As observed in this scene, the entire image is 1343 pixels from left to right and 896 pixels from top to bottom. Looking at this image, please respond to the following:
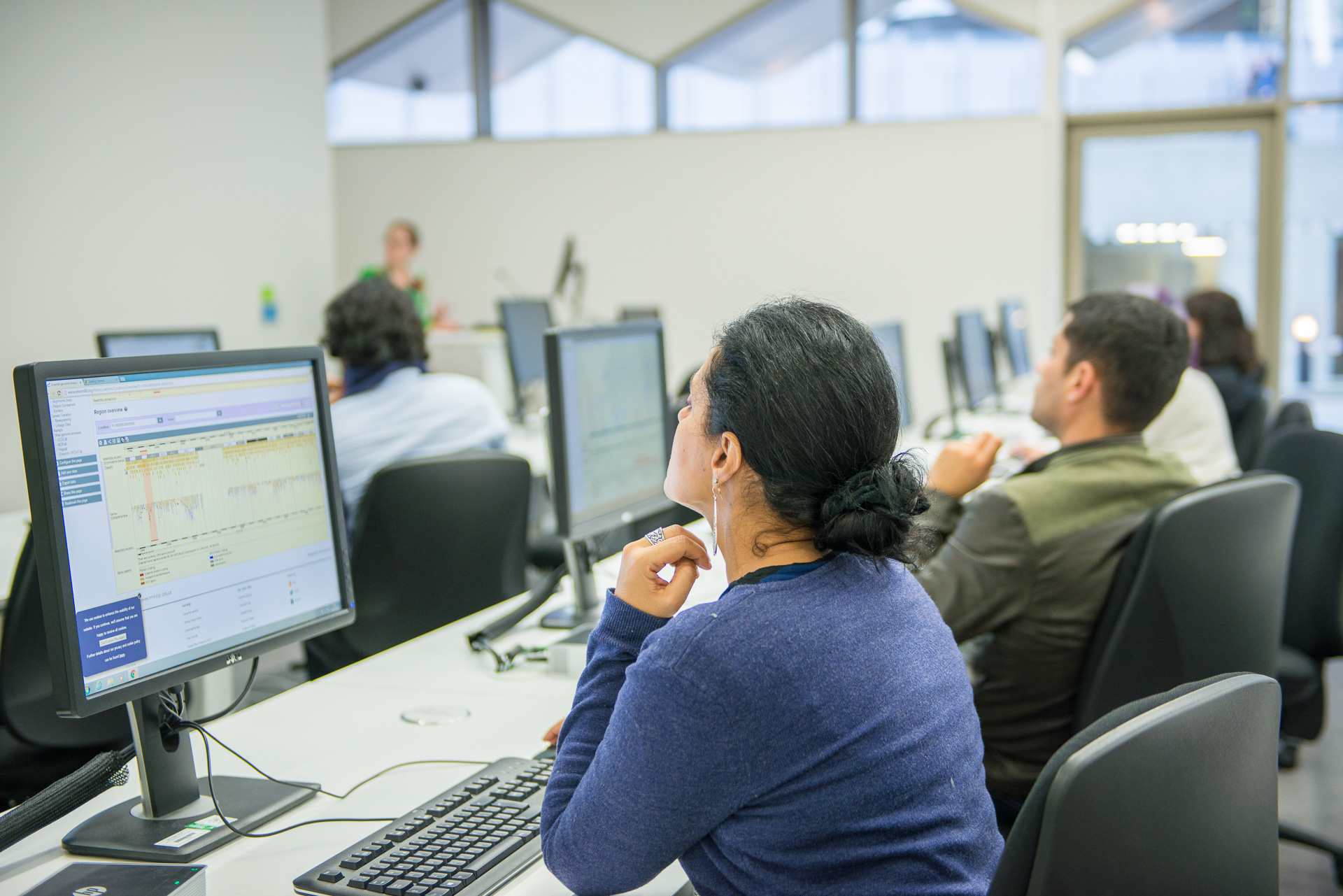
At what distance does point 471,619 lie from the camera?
191 cm

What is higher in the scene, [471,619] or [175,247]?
[175,247]

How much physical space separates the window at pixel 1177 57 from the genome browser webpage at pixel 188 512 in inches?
259

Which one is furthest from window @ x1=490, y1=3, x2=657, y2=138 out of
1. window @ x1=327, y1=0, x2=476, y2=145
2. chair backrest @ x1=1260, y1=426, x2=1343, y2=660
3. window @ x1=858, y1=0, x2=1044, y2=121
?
chair backrest @ x1=1260, y1=426, x2=1343, y2=660

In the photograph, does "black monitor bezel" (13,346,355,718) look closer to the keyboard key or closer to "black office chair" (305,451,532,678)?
the keyboard key

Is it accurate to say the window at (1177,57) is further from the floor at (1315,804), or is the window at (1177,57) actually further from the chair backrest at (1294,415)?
the floor at (1315,804)

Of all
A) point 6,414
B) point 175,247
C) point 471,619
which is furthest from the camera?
point 175,247

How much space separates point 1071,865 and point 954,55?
689 cm

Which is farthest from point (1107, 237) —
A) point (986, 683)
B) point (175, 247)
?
point (986, 683)

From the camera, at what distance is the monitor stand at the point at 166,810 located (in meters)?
1.06

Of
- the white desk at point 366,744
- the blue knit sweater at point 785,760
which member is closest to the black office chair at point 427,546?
the white desk at point 366,744

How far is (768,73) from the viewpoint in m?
7.12

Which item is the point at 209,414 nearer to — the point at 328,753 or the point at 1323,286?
the point at 328,753

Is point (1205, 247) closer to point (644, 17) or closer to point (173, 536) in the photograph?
point (644, 17)

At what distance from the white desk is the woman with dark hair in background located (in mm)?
3336
